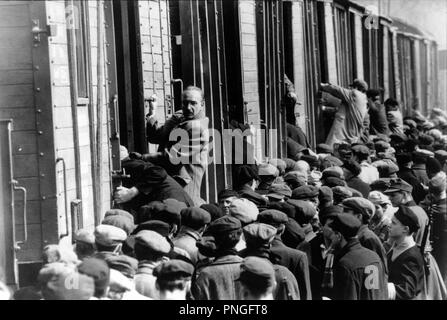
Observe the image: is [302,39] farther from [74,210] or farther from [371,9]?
[74,210]

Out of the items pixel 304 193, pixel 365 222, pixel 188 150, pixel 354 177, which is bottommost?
pixel 365 222

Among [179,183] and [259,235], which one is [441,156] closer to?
[179,183]

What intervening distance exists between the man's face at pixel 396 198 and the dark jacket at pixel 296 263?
5.96 ft

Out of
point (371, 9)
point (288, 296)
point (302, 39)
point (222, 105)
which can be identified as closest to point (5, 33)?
point (288, 296)

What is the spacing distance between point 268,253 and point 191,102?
2.05 metres

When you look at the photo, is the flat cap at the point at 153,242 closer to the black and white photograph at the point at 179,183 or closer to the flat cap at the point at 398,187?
the black and white photograph at the point at 179,183

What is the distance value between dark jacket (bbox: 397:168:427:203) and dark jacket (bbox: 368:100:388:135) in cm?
438

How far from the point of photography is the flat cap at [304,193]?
6.08m

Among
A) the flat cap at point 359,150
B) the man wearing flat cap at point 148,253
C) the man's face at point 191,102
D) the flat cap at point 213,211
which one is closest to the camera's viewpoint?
the man wearing flat cap at point 148,253

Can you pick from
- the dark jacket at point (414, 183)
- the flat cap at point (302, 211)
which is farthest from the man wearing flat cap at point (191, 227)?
the dark jacket at point (414, 183)

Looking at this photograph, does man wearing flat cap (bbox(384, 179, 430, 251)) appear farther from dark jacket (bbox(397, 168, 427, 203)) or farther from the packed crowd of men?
dark jacket (bbox(397, 168, 427, 203))

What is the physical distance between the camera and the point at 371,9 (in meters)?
16.5

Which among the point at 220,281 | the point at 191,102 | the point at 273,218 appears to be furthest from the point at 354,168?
the point at 220,281

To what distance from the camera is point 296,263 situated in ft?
16.3
